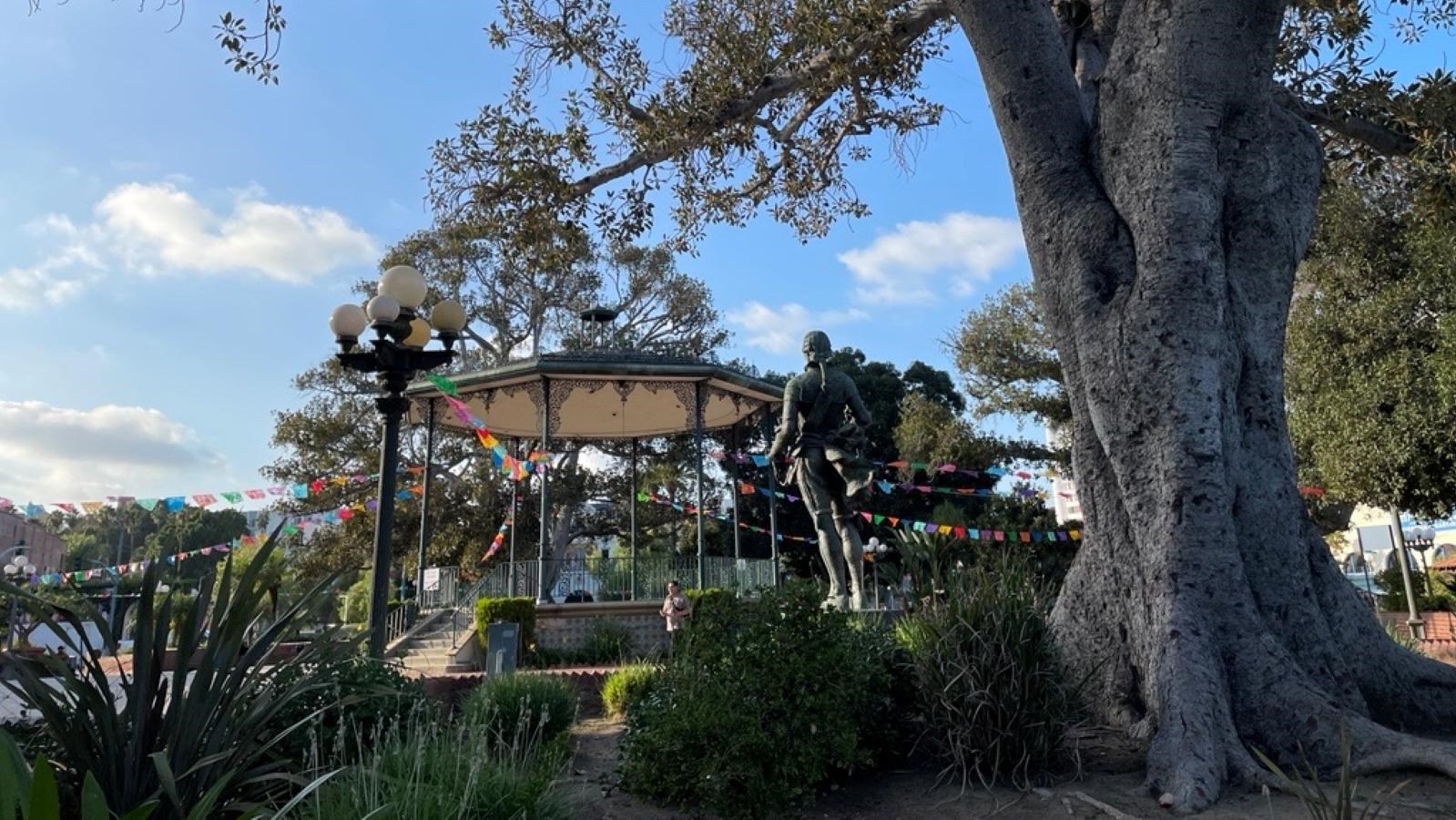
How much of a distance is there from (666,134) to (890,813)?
578cm

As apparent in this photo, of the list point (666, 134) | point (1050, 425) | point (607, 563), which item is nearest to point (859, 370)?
point (1050, 425)

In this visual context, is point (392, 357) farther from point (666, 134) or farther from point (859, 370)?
point (859, 370)

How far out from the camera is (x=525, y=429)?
17984 millimetres

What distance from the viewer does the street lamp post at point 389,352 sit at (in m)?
6.33

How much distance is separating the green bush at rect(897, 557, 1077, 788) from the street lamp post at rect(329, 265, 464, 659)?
3.93 m

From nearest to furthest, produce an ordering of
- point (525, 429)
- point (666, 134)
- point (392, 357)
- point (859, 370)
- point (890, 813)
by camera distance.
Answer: point (890, 813), point (392, 357), point (666, 134), point (525, 429), point (859, 370)

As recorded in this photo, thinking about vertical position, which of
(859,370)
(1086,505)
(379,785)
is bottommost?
(379,785)

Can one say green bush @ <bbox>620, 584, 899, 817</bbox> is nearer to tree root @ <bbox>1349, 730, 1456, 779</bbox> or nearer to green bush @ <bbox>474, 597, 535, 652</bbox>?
tree root @ <bbox>1349, 730, 1456, 779</bbox>

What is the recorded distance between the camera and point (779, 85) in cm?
743

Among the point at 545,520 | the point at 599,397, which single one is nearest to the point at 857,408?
the point at 545,520

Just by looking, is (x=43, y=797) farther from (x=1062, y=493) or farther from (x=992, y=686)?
(x=1062, y=493)

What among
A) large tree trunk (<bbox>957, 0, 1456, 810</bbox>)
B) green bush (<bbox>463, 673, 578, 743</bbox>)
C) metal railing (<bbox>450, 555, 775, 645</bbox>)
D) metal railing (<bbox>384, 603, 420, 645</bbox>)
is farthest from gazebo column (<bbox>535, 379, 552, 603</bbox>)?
large tree trunk (<bbox>957, 0, 1456, 810</bbox>)

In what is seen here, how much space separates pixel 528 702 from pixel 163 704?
2.65 meters

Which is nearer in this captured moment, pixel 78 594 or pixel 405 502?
pixel 78 594
